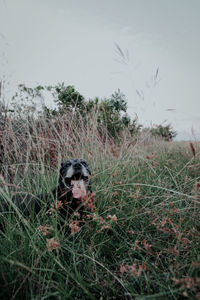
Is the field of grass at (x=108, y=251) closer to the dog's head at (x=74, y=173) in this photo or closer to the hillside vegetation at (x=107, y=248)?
the hillside vegetation at (x=107, y=248)

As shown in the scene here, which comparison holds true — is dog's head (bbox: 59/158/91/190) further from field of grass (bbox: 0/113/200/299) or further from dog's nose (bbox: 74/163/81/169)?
field of grass (bbox: 0/113/200/299)

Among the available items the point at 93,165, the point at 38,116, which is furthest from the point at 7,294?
the point at 38,116

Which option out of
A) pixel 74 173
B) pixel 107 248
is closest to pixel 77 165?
pixel 74 173

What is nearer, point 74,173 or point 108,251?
point 108,251

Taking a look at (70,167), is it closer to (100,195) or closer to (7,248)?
(100,195)

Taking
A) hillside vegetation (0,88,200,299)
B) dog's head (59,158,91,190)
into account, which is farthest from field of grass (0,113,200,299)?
dog's head (59,158,91,190)

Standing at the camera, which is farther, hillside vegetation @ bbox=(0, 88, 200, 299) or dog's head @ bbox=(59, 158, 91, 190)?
dog's head @ bbox=(59, 158, 91, 190)

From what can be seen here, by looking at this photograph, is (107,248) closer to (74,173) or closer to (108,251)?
(108,251)

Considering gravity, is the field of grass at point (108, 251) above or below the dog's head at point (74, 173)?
below

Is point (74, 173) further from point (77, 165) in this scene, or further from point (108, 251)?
point (108, 251)

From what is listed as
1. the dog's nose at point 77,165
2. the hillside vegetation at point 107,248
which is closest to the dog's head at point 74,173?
the dog's nose at point 77,165

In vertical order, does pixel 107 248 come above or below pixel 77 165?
below

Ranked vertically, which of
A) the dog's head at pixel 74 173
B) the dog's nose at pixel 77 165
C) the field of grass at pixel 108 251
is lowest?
the field of grass at pixel 108 251

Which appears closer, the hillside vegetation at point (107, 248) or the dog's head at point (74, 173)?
the hillside vegetation at point (107, 248)
